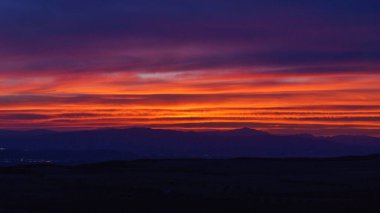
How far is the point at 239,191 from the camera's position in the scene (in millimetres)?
41969

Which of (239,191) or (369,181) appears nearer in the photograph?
(239,191)

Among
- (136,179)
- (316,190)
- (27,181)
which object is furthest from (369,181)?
(27,181)

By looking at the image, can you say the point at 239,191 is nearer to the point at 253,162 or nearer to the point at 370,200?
the point at 370,200

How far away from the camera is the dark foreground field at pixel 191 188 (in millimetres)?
35031

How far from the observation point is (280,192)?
42750mm

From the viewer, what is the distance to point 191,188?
44375 millimetres

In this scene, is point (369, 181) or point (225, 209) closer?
point (225, 209)

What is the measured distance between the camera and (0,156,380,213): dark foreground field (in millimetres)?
35031

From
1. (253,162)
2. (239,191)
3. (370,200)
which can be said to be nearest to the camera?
(370,200)

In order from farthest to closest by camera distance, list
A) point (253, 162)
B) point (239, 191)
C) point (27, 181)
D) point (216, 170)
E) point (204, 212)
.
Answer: point (253, 162)
point (216, 170)
point (27, 181)
point (239, 191)
point (204, 212)

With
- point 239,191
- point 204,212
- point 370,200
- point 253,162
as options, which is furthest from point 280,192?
point 253,162

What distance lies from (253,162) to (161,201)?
120ft

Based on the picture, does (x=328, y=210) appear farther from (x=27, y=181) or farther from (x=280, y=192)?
(x=27, y=181)

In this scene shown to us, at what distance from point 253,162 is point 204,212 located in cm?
4012
